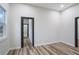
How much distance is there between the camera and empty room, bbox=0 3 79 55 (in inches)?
60.1

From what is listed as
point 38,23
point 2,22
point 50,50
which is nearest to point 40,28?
point 38,23

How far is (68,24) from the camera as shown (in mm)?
1640

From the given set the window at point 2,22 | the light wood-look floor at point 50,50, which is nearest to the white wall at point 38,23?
the light wood-look floor at point 50,50

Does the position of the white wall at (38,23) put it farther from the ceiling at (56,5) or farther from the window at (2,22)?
the window at (2,22)

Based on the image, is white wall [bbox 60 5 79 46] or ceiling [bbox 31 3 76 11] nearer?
ceiling [bbox 31 3 76 11]

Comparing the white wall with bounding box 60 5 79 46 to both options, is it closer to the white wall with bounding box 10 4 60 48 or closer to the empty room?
the empty room

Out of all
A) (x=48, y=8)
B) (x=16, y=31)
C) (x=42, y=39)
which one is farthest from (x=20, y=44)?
(x=48, y=8)

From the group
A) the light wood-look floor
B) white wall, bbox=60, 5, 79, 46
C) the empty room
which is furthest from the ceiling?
the light wood-look floor

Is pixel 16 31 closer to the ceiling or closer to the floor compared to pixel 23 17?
closer to the floor

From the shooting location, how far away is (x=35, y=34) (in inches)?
65.0

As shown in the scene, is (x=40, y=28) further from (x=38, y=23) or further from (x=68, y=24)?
(x=68, y=24)

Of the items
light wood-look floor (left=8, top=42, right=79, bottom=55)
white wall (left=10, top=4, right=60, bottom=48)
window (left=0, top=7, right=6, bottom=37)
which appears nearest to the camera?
light wood-look floor (left=8, top=42, right=79, bottom=55)
